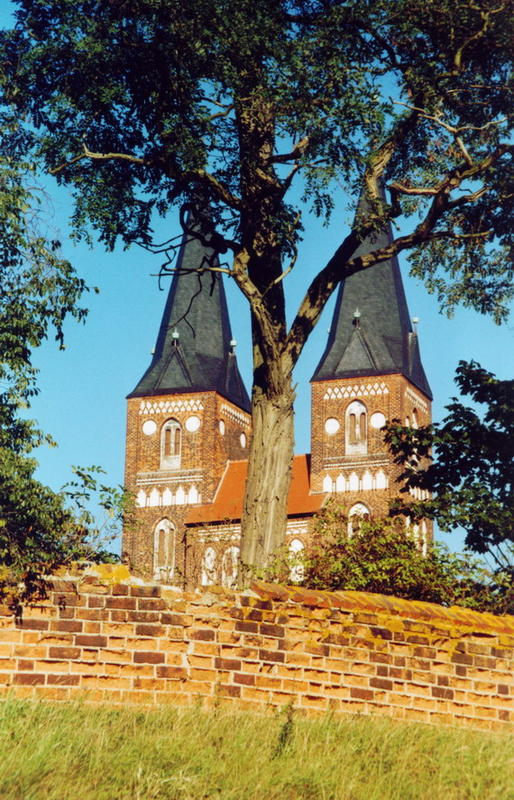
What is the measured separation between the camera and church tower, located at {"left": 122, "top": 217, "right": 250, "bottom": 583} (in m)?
65.0

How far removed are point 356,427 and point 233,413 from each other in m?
8.47

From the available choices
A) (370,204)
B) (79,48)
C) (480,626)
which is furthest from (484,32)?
(480,626)

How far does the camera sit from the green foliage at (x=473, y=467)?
14.3 metres

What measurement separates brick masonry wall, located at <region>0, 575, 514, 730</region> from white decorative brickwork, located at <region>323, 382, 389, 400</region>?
185ft

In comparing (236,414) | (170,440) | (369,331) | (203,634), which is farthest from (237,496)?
(203,634)

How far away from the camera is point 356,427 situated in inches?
2505

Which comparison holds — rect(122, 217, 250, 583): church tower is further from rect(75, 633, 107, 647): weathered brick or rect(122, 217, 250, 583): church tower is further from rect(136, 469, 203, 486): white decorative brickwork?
rect(75, 633, 107, 647): weathered brick

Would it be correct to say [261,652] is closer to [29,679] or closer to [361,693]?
[361,693]

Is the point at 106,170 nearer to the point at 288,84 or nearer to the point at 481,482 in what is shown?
the point at 288,84

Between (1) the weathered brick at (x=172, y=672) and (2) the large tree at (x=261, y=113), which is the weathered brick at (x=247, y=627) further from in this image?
(2) the large tree at (x=261, y=113)

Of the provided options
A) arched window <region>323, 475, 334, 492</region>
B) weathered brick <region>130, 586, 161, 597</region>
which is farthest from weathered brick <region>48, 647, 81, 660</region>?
arched window <region>323, 475, 334, 492</region>

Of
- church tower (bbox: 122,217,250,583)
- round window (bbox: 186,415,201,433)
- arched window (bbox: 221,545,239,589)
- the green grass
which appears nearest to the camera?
the green grass

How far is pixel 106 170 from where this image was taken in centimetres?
1288

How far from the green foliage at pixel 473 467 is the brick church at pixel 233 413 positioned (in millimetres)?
44417
